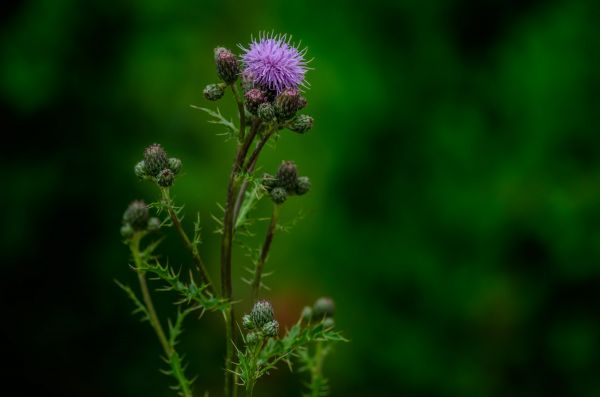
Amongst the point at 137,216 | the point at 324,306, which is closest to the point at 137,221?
the point at 137,216

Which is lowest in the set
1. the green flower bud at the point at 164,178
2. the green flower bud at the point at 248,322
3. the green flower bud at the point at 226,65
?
the green flower bud at the point at 248,322

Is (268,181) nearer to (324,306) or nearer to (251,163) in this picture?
(251,163)

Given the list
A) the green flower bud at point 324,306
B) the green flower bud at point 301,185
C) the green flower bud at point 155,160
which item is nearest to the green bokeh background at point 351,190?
the green flower bud at point 324,306

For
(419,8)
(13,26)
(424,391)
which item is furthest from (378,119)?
(13,26)

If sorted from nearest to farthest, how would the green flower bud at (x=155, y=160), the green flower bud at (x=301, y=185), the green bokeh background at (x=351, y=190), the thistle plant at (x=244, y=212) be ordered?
1. the thistle plant at (x=244, y=212)
2. the green flower bud at (x=155, y=160)
3. the green flower bud at (x=301, y=185)
4. the green bokeh background at (x=351, y=190)

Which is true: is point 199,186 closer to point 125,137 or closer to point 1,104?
point 125,137

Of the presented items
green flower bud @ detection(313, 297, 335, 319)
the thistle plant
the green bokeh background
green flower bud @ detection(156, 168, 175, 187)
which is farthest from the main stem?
the green bokeh background

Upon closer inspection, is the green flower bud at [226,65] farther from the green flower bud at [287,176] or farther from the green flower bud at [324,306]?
the green flower bud at [324,306]

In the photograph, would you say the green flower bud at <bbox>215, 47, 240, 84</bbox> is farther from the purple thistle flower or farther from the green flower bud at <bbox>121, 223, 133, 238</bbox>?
the green flower bud at <bbox>121, 223, 133, 238</bbox>
